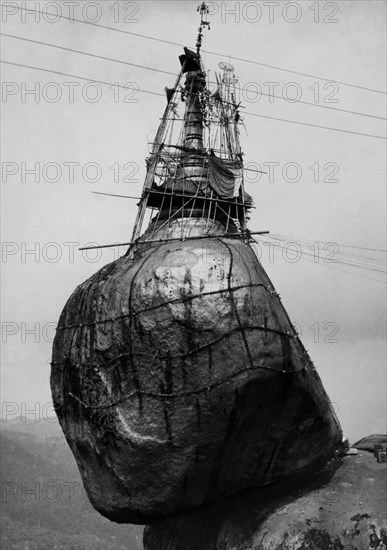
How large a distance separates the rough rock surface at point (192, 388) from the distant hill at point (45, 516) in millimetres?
80221

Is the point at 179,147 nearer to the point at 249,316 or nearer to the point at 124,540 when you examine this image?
the point at 249,316

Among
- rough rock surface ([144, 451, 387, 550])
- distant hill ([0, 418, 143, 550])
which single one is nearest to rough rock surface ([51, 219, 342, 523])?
rough rock surface ([144, 451, 387, 550])

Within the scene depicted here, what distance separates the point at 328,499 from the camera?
13344 mm

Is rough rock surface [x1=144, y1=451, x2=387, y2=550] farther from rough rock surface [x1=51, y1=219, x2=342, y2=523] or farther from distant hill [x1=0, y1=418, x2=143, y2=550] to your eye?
distant hill [x1=0, y1=418, x2=143, y2=550]

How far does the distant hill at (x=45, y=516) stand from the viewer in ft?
306

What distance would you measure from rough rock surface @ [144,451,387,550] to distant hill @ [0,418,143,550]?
79231 millimetres

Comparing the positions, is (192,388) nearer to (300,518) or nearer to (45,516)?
(300,518)

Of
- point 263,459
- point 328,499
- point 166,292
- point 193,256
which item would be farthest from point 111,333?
point 328,499

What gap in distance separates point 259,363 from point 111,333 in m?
3.70

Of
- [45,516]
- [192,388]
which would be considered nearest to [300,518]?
[192,388]

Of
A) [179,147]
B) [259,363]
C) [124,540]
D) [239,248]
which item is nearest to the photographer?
[259,363]

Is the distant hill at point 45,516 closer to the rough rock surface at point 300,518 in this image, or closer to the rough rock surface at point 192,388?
the rough rock surface at point 300,518

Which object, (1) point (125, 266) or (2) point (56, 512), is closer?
(1) point (125, 266)

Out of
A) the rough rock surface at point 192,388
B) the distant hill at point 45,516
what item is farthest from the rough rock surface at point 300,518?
the distant hill at point 45,516
